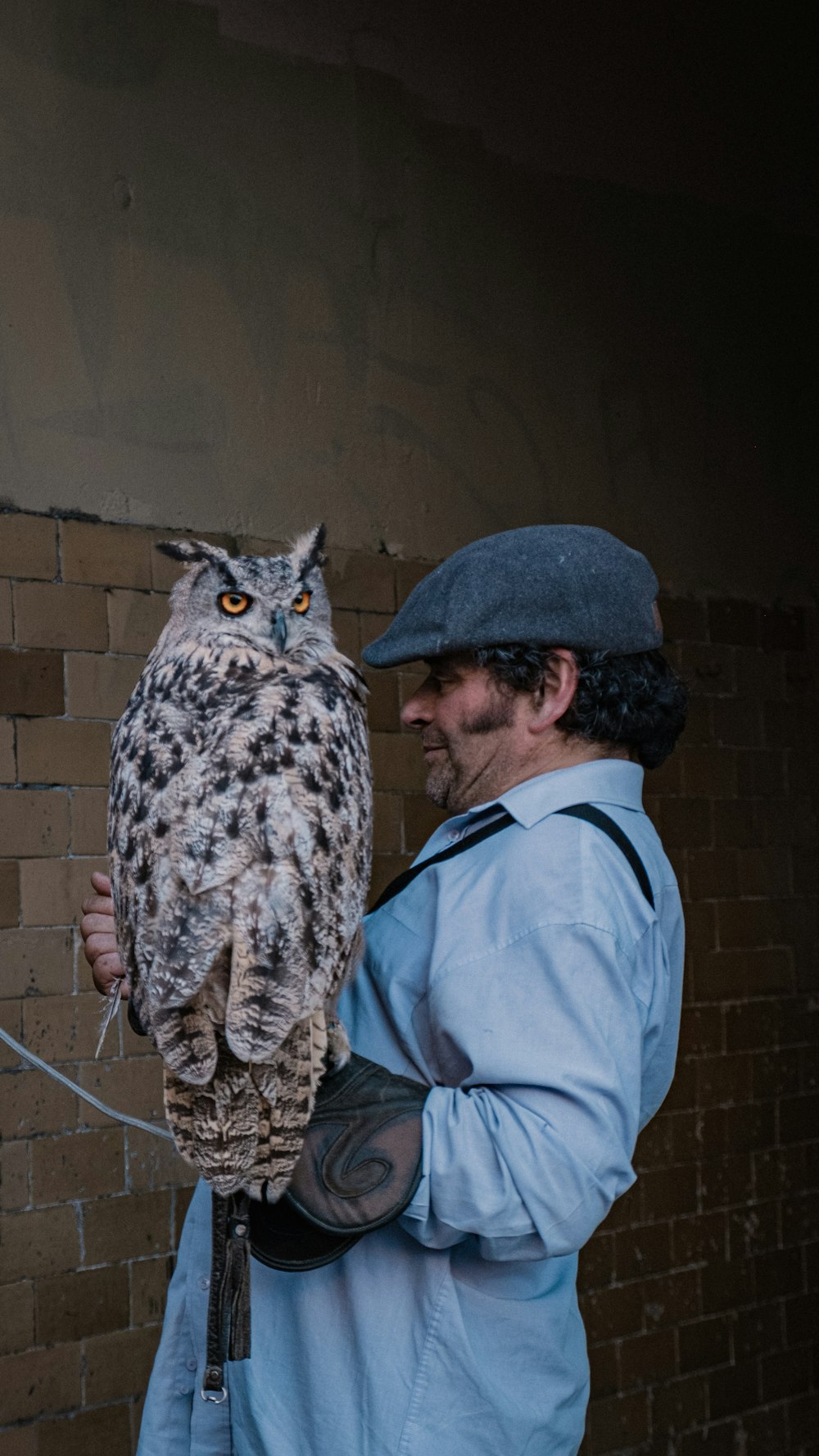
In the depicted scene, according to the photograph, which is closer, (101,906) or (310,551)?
(101,906)

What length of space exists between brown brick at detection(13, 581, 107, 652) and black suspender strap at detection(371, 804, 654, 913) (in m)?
1.46

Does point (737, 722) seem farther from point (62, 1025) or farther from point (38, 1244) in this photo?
point (38, 1244)

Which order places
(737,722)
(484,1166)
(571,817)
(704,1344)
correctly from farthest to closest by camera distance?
(737,722) < (704,1344) < (571,817) < (484,1166)

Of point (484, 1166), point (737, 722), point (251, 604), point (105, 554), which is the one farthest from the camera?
point (737, 722)

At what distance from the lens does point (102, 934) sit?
1.71 meters

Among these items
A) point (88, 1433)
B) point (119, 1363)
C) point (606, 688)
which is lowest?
point (88, 1433)

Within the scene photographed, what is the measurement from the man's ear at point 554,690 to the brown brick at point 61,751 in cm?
150

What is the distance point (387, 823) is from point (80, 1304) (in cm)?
127

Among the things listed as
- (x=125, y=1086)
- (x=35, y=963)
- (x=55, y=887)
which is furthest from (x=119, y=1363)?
(x=55, y=887)

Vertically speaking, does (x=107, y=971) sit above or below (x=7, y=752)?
below

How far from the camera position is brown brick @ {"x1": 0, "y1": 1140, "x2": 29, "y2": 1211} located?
9.18 feet

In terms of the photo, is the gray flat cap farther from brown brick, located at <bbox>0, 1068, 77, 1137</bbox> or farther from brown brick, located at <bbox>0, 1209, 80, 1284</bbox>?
brown brick, located at <bbox>0, 1209, 80, 1284</bbox>

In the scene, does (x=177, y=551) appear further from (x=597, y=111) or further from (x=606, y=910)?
(x=597, y=111)

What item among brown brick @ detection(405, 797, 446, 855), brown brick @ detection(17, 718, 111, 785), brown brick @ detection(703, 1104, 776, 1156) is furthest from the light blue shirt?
brown brick @ detection(703, 1104, 776, 1156)
